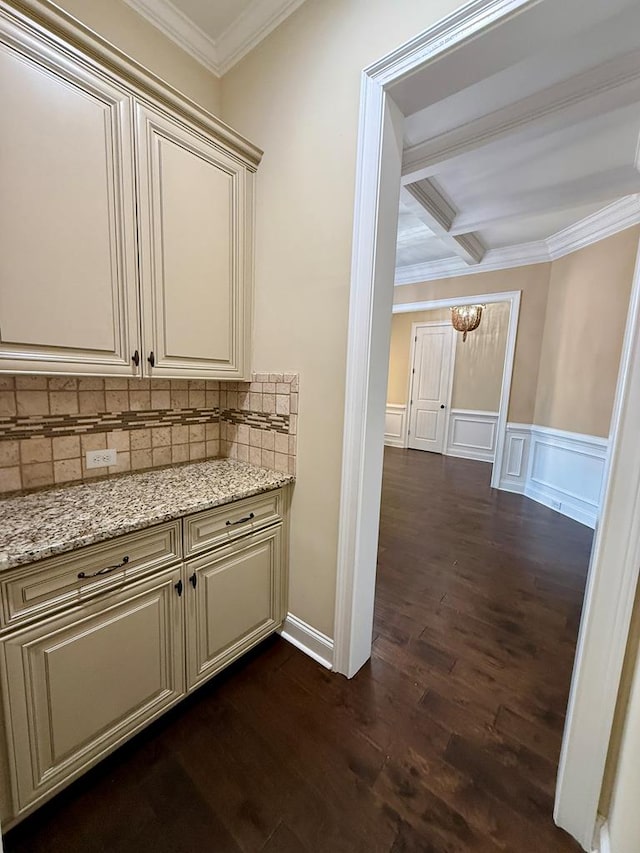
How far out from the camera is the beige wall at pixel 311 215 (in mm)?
1384

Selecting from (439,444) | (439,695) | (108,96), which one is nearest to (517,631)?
(439,695)

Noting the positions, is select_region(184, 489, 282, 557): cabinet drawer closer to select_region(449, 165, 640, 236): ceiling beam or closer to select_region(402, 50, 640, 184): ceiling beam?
select_region(402, 50, 640, 184): ceiling beam

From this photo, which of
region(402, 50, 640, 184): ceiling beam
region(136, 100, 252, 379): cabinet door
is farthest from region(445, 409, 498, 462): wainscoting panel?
region(136, 100, 252, 379): cabinet door

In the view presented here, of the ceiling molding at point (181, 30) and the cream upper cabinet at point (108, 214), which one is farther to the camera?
the ceiling molding at point (181, 30)

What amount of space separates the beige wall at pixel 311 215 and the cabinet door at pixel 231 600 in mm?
131

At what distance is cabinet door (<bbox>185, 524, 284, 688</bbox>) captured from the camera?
1397mm

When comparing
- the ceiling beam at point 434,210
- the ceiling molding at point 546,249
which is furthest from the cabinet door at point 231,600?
the ceiling molding at point 546,249

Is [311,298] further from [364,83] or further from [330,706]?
[330,706]

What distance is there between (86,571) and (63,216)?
1.21 meters

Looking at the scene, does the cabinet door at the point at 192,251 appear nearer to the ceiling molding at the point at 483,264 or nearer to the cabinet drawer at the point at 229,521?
the cabinet drawer at the point at 229,521

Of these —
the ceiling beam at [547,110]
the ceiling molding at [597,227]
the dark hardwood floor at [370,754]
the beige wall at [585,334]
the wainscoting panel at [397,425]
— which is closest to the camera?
the dark hardwood floor at [370,754]

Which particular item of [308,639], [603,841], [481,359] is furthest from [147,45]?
[481,359]

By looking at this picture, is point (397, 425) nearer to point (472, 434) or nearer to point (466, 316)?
point (472, 434)

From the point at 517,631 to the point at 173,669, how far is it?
1855mm
